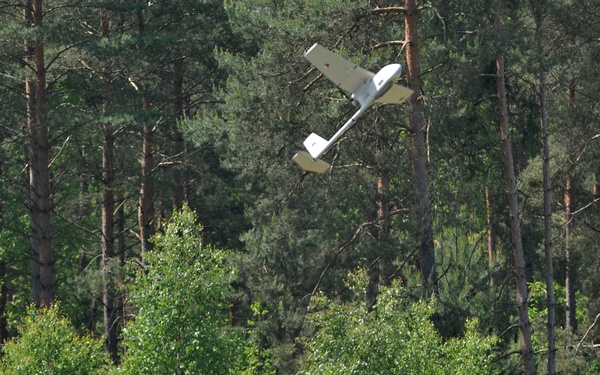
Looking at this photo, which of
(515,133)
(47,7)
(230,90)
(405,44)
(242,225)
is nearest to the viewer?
(405,44)

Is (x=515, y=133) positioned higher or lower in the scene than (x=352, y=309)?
higher

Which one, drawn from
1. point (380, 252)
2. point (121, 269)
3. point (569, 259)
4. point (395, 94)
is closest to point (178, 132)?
point (121, 269)

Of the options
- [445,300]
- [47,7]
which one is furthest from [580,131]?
[47,7]

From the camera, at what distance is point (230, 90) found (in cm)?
2127

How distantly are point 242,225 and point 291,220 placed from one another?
7.00 metres

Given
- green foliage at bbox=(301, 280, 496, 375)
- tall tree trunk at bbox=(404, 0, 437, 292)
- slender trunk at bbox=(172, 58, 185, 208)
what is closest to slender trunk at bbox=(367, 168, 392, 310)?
tall tree trunk at bbox=(404, 0, 437, 292)

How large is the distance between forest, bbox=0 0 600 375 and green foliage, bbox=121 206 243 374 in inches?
1.4

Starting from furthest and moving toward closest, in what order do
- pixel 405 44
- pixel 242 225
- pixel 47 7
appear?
pixel 242 225
pixel 47 7
pixel 405 44

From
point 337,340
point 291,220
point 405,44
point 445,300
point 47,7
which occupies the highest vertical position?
point 47,7

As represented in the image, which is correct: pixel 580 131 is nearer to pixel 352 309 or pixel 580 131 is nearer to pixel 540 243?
pixel 540 243

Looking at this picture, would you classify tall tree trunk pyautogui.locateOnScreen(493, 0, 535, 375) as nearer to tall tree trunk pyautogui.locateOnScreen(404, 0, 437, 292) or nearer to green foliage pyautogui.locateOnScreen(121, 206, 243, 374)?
tall tree trunk pyautogui.locateOnScreen(404, 0, 437, 292)

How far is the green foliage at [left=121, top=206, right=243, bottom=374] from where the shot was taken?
18.0m

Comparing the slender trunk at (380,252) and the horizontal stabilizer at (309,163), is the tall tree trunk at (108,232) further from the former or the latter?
the horizontal stabilizer at (309,163)

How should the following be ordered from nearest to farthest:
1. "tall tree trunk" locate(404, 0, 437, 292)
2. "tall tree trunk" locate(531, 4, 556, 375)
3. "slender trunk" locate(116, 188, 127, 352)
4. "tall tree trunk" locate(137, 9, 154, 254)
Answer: "tall tree trunk" locate(404, 0, 437, 292)
"tall tree trunk" locate(531, 4, 556, 375)
"slender trunk" locate(116, 188, 127, 352)
"tall tree trunk" locate(137, 9, 154, 254)
